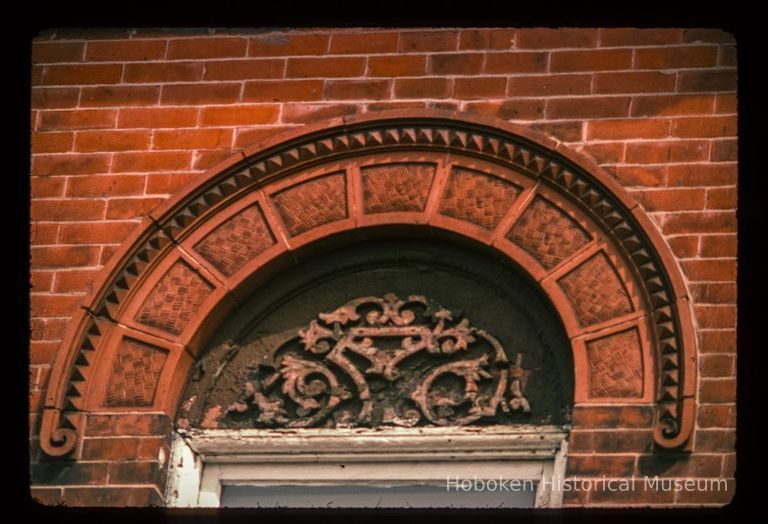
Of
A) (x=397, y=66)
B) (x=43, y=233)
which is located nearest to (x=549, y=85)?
(x=397, y=66)

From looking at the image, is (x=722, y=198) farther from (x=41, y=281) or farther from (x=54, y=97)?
(x=54, y=97)

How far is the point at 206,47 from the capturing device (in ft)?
36.2

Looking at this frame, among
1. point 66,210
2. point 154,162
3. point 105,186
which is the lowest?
point 66,210

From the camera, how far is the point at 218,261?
34.7ft

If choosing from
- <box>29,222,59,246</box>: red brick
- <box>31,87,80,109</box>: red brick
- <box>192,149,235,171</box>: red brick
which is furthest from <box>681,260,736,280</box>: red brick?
<box>31,87,80,109</box>: red brick

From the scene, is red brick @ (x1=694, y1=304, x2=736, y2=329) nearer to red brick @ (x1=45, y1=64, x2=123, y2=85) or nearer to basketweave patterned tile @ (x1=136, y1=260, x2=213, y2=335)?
basketweave patterned tile @ (x1=136, y1=260, x2=213, y2=335)

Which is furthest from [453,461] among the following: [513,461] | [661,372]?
[661,372]

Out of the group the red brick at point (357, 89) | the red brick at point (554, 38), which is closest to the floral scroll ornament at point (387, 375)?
the red brick at point (357, 89)

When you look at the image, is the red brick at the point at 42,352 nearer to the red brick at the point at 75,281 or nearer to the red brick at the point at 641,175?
the red brick at the point at 75,281

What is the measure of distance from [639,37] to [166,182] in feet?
7.01

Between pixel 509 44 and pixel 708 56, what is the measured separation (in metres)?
0.86

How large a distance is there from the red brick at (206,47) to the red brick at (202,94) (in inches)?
6.3

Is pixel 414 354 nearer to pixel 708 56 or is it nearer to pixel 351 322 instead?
pixel 351 322

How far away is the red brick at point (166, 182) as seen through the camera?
10.7 meters
